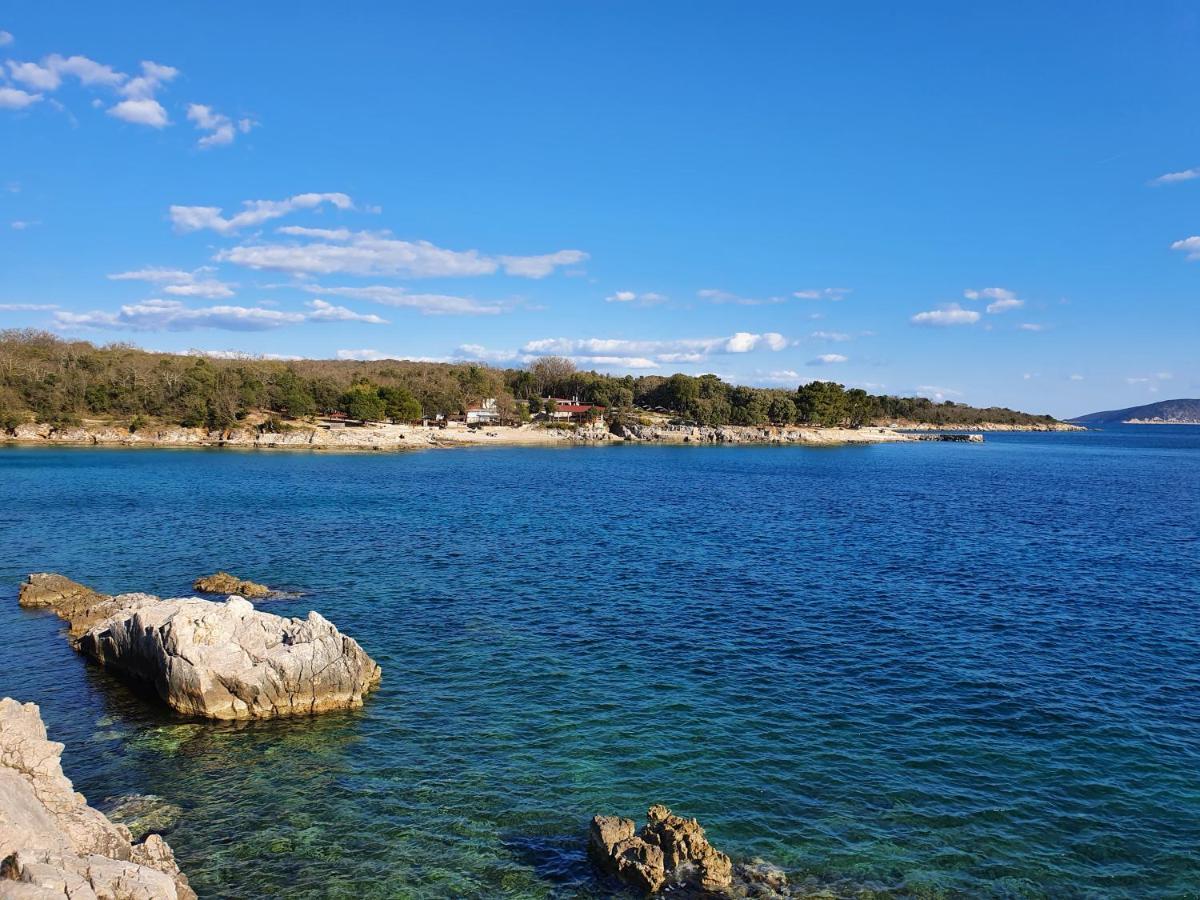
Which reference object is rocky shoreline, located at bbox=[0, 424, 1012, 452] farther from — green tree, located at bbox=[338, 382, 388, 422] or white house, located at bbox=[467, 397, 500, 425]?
white house, located at bbox=[467, 397, 500, 425]

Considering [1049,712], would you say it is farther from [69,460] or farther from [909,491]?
[69,460]

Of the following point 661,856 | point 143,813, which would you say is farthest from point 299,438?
point 661,856

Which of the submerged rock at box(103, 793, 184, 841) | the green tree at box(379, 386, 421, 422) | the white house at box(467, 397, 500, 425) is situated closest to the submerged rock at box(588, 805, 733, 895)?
the submerged rock at box(103, 793, 184, 841)

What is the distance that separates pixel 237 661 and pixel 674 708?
14892 mm

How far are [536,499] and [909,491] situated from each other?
51570mm

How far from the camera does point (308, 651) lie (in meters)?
24.4

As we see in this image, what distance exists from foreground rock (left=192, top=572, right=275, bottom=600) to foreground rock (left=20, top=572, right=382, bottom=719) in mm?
9342

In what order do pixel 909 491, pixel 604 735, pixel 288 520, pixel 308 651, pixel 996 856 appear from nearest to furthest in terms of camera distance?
1. pixel 996 856
2. pixel 604 735
3. pixel 308 651
4. pixel 288 520
5. pixel 909 491

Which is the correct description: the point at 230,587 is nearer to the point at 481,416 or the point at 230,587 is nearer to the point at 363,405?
the point at 363,405

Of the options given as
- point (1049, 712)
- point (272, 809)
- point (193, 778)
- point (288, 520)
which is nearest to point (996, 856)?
point (1049, 712)

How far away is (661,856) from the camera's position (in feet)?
51.4

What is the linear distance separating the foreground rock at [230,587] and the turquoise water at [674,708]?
6.41ft

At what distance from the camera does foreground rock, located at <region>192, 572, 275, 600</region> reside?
36125 millimetres

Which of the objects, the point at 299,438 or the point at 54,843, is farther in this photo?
the point at 299,438
